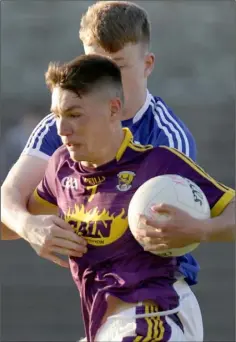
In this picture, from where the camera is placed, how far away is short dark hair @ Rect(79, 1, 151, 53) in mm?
4523

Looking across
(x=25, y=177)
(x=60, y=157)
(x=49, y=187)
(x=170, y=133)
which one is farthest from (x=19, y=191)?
(x=170, y=133)

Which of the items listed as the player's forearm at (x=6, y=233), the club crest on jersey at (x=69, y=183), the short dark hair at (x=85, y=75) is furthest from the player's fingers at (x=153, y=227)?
the player's forearm at (x=6, y=233)

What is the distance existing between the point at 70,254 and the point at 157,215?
397 mm

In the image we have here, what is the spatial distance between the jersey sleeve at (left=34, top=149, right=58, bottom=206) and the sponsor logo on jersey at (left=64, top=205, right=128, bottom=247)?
272mm

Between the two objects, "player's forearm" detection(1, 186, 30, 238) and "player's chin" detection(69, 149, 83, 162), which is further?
"player's forearm" detection(1, 186, 30, 238)

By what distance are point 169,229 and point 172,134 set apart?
87 cm

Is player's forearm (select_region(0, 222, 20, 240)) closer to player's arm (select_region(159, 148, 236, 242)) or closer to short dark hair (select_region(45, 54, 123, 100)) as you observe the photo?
short dark hair (select_region(45, 54, 123, 100))

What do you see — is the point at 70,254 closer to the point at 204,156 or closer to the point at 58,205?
the point at 58,205

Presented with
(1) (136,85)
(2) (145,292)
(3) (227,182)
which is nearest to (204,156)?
(3) (227,182)

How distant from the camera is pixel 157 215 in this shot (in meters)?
3.84

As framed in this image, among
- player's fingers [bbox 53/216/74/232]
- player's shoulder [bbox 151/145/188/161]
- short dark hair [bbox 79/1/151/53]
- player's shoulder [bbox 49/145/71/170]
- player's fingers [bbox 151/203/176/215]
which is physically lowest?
player's fingers [bbox 53/216/74/232]

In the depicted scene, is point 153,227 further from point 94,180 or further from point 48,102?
point 48,102

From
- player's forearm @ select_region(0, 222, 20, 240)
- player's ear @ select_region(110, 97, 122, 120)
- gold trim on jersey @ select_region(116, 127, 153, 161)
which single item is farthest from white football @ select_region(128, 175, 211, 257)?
player's forearm @ select_region(0, 222, 20, 240)

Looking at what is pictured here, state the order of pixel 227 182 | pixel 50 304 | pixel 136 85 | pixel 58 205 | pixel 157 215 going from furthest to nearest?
pixel 227 182 → pixel 50 304 → pixel 136 85 → pixel 58 205 → pixel 157 215
